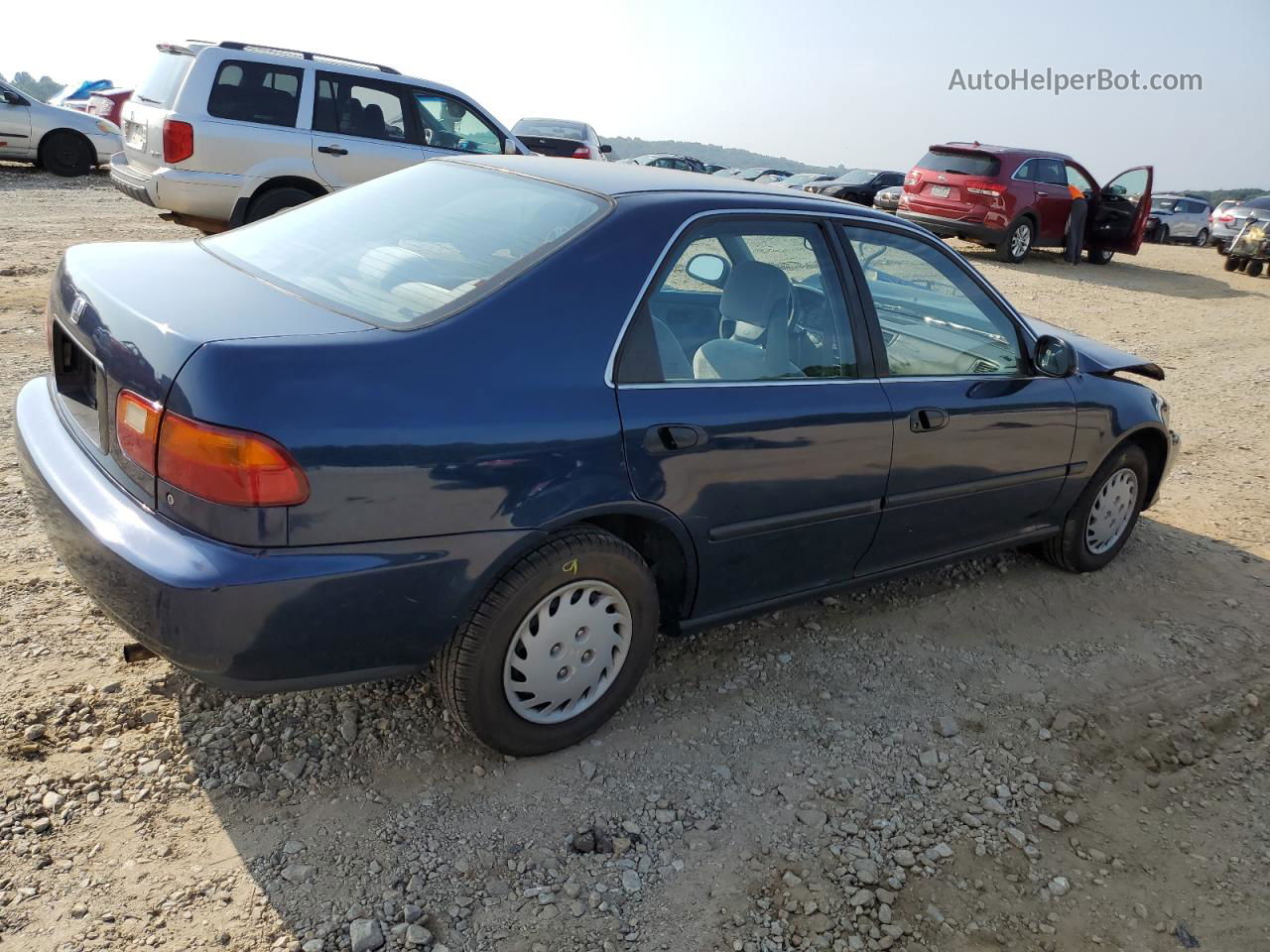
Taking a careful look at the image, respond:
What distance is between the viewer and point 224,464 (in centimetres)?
218

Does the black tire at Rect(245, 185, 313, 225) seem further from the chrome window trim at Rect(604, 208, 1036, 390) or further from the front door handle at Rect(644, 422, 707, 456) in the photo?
the front door handle at Rect(644, 422, 707, 456)

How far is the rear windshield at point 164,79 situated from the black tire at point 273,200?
1.05 meters

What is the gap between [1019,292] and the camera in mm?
12742

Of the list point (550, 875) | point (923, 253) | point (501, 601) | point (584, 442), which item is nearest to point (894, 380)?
point (923, 253)

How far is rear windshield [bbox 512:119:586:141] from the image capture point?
1584 centimetres

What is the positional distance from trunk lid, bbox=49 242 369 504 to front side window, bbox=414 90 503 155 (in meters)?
7.18

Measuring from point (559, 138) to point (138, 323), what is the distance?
1383 cm

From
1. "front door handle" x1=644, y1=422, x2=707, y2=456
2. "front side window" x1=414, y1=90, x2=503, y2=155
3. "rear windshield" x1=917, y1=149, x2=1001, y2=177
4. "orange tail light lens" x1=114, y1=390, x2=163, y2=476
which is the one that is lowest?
"orange tail light lens" x1=114, y1=390, x2=163, y2=476

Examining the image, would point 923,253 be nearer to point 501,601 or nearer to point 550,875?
point 501,601

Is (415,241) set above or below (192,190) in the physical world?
above

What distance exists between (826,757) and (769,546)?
0.68 metres

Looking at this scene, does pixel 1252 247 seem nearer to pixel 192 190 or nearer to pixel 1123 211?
pixel 1123 211

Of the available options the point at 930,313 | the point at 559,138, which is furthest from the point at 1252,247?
the point at 930,313

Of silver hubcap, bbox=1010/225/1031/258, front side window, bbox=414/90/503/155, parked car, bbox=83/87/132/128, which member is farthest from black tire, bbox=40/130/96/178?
silver hubcap, bbox=1010/225/1031/258
